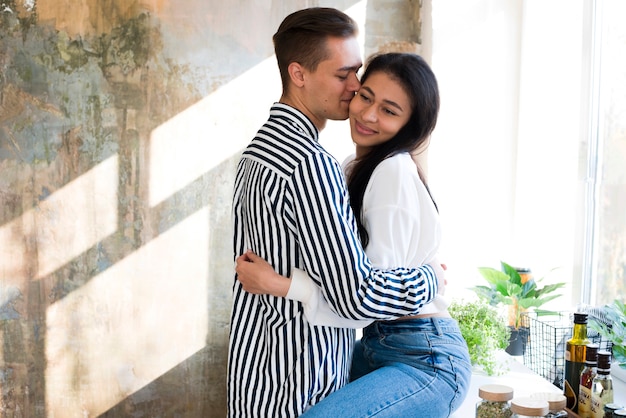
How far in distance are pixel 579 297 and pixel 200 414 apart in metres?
2.01

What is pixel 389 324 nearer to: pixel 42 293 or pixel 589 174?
pixel 589 174

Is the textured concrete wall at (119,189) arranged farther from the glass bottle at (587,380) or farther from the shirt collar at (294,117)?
the glass bottle at (587,380)

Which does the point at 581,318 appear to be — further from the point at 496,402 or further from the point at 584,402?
the point at 496,402

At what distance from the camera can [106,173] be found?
11.1ft

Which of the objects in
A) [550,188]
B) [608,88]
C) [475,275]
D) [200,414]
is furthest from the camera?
[200,414]

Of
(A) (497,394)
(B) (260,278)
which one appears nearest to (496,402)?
(A) (497,394)

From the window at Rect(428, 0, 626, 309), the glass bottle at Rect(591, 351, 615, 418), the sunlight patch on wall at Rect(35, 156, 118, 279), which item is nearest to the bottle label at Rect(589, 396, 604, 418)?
the glass bottle at Rect(591, 351, 615, 418)

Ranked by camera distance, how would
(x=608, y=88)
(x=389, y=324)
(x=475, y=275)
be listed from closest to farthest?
(x=389, y=324), (x=608, y=88), (x=475, y=275)

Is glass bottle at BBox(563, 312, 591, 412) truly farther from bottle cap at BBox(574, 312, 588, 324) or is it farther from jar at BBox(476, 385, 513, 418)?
jar at BBox(476, 385, 513, 418)

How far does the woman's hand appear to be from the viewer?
152cm

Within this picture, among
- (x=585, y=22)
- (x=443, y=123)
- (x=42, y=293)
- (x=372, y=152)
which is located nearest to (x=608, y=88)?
(x=585, y=22)

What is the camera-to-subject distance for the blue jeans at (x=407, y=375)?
153 cm

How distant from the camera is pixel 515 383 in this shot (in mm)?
2258

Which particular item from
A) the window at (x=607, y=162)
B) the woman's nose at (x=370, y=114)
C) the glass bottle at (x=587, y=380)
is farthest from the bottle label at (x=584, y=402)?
the window at (x=607, y=162)
